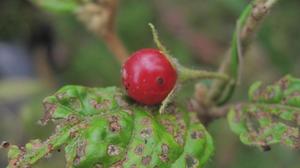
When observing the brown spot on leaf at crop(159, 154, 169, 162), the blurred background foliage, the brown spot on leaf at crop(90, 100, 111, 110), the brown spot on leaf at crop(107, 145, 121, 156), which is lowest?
the brown spot on leaf at crop(159, 154, 169, 162)

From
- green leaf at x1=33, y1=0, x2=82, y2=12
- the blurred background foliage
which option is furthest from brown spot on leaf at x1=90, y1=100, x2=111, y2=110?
the blurred background foliage

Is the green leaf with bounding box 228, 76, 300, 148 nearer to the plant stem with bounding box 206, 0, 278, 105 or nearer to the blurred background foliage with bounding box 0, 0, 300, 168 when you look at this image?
the plant stem with bounding box 206, 0, 278, 105

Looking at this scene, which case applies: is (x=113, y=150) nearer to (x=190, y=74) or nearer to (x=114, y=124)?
(x=114, y=124)

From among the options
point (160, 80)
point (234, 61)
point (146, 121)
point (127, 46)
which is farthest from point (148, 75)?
point (127, 46)

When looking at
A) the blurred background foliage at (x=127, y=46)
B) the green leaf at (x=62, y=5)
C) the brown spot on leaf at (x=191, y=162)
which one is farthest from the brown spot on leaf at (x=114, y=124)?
the blurred background foliage at (x=127, y=46)

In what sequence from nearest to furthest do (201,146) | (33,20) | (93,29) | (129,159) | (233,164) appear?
1. (129,159)
2. (201,146)
3. (93,29)
4. (233,164)
5. (33,20)

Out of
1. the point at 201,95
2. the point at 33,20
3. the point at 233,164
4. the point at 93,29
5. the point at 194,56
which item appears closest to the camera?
the point at 201,95

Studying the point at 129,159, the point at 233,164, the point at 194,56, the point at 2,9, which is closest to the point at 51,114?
the point at 129,159

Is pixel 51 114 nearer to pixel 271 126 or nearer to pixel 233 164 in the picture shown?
pixel 271 126
